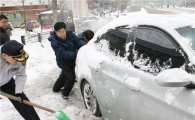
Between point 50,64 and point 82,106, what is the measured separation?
13.0ft

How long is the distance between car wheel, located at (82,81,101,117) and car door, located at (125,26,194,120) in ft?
3.77

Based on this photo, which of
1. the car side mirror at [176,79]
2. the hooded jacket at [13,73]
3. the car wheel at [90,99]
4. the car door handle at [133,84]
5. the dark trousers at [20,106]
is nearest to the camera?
the car side mirror at [176,79]

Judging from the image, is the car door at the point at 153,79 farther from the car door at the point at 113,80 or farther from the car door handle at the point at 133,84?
the car door at the point at 113,80

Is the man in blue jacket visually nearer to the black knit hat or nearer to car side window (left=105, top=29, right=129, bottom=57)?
car side window (left=105, top=29, right=129, bottom=57)

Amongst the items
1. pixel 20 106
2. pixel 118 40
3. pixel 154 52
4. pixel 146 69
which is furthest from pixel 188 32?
pixel 20 106

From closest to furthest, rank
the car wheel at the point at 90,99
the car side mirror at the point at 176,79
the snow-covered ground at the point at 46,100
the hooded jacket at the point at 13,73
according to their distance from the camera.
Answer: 1. the car side mirror at the point at 176,79
2. the hooded jacket at the point at 13,73
3. the car wheel at the point at 90,99
4. the snow-covered ground at the point at 46,100

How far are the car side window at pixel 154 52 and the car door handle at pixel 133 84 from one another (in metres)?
0.15

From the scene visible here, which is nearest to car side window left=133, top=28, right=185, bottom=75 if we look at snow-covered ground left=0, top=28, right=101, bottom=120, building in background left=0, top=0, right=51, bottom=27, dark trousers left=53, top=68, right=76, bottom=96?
snow-covered ground left=0, top=28, right=101, bottom=120

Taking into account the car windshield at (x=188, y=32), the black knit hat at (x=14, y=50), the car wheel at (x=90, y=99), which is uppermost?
the car windshield at (x=188, y=32)

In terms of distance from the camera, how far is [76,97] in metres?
4.71

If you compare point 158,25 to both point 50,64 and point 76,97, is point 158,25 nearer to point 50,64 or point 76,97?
point 76,97

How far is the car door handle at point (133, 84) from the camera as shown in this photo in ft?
7.80

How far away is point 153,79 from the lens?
7.35 ft

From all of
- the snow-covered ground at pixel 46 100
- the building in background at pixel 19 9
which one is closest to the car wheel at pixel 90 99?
the snow-covered ground at pixel 46 100
